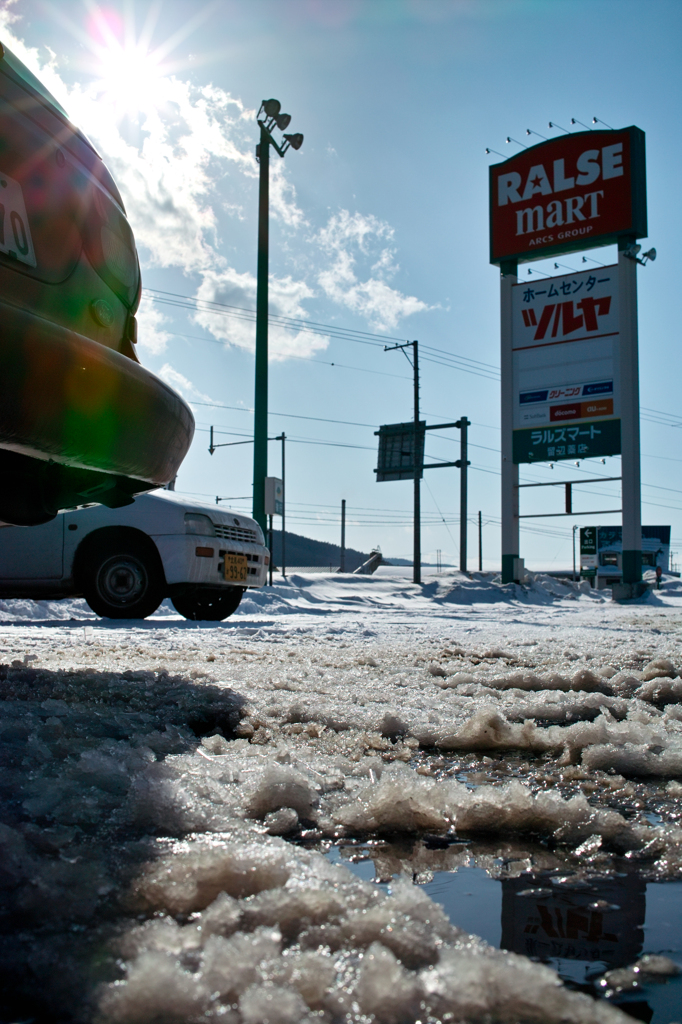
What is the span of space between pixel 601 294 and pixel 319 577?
34.9 feet

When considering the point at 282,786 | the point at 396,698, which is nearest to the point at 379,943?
the point at 282,786

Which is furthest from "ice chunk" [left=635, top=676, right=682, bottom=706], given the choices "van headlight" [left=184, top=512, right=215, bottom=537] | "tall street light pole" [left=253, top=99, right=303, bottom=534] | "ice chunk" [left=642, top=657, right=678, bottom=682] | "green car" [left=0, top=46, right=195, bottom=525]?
"tall street light pole" [left=253, top=99, right=303, bottom=534]

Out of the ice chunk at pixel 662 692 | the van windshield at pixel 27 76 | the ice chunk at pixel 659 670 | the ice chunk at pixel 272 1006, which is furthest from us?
the ice chunk at pixel 659 670

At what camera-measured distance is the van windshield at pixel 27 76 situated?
6.69 ft

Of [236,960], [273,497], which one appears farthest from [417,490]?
[236,960]

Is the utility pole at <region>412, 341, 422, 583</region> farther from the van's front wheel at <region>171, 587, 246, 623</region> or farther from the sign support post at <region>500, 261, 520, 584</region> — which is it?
the van's front wheel at <region>171, 587, 246, 623</region>

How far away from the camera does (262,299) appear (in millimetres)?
14445

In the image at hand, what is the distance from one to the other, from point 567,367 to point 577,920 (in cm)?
1954

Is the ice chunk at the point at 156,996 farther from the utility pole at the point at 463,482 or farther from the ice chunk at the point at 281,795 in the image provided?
the utility pole at the point at 463,482

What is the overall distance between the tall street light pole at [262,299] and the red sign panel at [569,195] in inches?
290

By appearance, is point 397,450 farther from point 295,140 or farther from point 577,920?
point 577,920

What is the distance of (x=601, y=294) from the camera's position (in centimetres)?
1880

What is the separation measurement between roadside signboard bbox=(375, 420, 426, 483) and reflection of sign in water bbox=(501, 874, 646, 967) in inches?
1248

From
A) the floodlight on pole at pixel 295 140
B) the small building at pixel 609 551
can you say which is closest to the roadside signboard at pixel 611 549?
the small building at pixel 609 551
